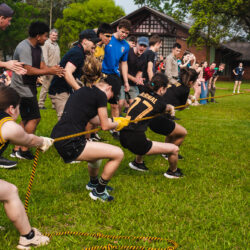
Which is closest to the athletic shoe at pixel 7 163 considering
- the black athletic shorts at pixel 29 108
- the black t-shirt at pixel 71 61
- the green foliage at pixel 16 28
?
the black athletic shorts at pixel 29 108

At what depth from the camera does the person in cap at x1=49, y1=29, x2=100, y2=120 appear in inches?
205

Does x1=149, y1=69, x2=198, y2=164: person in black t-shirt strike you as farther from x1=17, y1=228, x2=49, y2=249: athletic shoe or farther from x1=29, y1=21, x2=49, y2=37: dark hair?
x1=17, y1=228, x2=49, y2=249: athletic shoe

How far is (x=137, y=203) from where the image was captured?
3.90m

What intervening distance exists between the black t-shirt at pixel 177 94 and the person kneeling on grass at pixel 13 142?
317 cm

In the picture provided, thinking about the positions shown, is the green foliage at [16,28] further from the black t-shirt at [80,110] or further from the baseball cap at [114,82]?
the black t-shirt at [80,110]

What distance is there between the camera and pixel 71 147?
3578 millimetres

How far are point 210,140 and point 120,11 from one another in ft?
177

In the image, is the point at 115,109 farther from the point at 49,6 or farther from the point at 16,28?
the point at 49,6

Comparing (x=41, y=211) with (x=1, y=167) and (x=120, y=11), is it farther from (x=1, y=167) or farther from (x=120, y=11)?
(x=120, y=11)

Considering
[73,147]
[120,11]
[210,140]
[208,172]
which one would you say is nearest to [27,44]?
[73,147]

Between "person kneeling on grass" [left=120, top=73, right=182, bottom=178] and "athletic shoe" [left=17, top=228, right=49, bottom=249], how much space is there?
6.07 feet

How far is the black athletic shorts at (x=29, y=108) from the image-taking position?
531 centimetres

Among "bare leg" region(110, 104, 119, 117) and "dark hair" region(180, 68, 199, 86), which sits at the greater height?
"dark hair" region(180, 68, 199, 86)

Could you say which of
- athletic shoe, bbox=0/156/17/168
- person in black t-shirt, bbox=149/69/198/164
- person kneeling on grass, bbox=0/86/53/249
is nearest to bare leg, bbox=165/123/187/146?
person in black t-shirt, bbox=149/69/198/164
